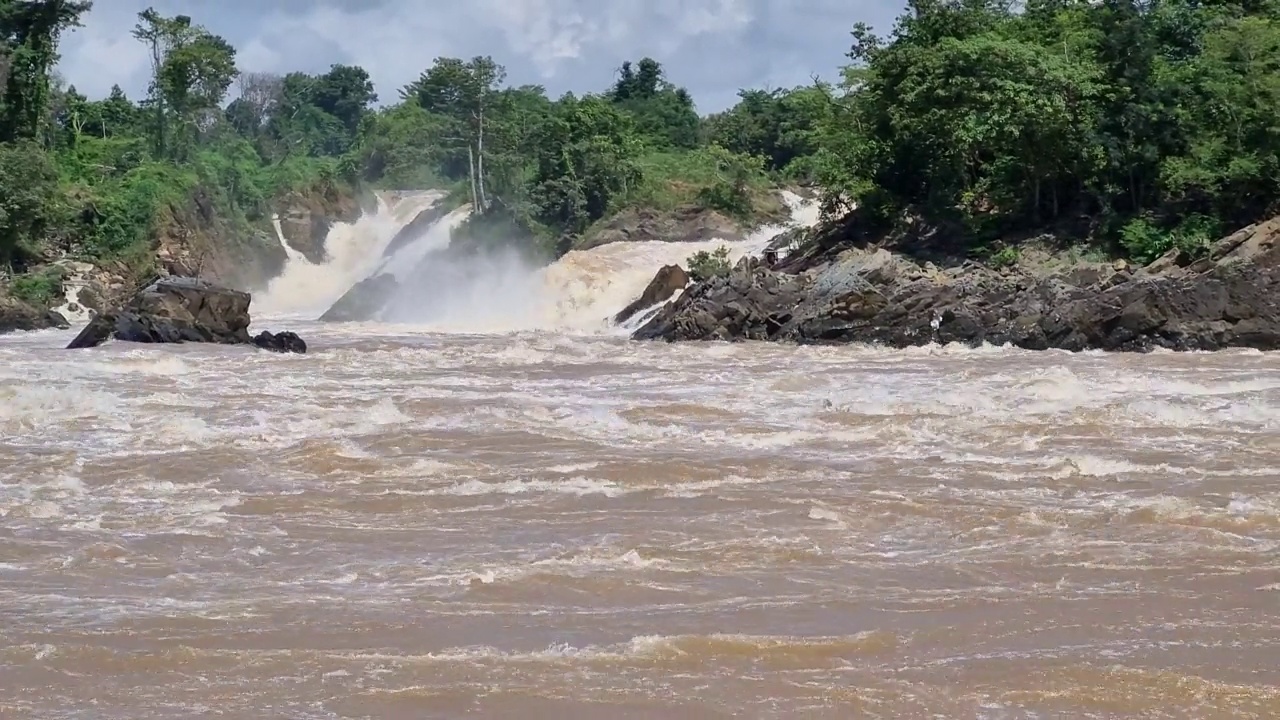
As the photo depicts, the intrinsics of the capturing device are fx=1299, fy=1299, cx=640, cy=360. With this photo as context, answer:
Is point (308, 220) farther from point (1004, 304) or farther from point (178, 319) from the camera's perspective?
point (1004, 304)

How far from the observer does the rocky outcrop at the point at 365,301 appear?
39.1m

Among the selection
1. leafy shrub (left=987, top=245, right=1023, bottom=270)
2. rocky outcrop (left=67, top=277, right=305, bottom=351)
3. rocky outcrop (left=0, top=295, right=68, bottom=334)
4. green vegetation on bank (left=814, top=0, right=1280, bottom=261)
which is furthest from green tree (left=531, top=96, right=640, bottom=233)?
rocky outcrop (left=67, top=277, right=305, bottom=351)

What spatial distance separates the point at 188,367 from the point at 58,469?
10637mm

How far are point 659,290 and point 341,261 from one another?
93.7 feet

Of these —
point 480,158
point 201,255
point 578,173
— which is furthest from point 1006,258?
point 201,255

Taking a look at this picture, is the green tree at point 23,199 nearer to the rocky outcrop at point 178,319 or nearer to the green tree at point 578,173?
the rocky outcrop at point 178,319

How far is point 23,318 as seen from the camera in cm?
3338

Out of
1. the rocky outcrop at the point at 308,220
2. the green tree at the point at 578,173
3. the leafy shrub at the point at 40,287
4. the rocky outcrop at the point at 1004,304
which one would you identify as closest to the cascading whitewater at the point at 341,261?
the rocky outcrop at the point at 308,220

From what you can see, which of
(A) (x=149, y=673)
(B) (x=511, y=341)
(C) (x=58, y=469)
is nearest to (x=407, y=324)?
(B) (x=511, y=341)

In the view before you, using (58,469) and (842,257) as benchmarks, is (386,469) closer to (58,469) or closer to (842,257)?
(58,469)

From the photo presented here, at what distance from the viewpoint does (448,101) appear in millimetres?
53469

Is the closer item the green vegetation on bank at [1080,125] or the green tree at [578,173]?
the green vegetation on bank at [1080,125]

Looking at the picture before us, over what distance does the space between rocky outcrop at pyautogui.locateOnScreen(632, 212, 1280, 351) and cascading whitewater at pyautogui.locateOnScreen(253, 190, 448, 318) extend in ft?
68.9

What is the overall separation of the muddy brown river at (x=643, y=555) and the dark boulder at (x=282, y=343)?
9508 mm
